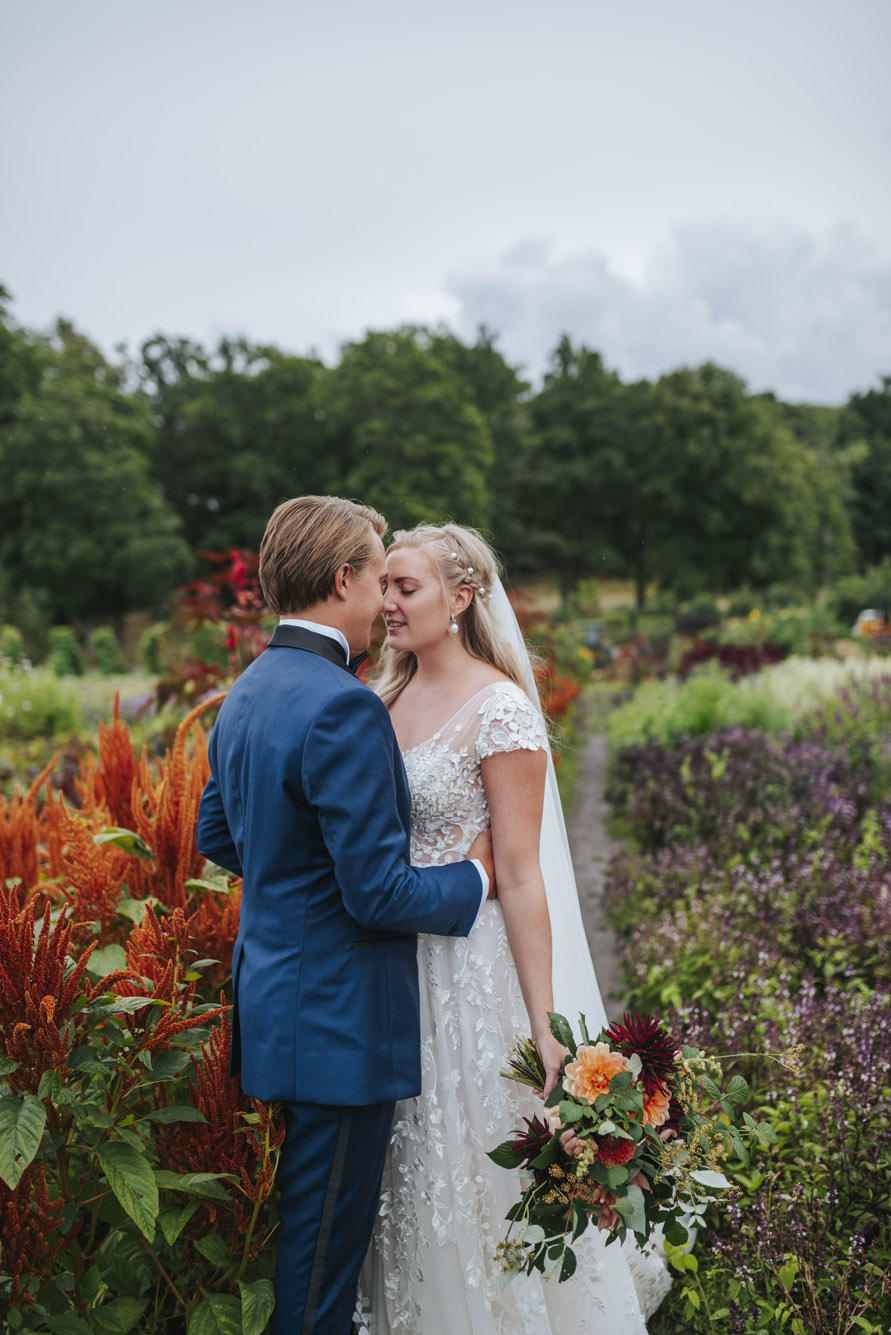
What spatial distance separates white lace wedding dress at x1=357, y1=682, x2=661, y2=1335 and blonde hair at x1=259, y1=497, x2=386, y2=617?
20.1 inches

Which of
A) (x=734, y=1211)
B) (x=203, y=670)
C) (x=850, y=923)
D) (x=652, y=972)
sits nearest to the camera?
(x=734, y=1211)

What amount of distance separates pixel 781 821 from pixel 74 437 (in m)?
28.8

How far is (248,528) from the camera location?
34.7 meters

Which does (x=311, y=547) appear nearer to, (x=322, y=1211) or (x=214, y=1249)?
(x=322, y=1211)

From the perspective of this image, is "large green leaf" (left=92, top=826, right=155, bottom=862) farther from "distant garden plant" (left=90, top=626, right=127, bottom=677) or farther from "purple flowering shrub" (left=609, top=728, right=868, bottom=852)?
"distant garden plant" (left=90, top=626, right=127, bottom=677)

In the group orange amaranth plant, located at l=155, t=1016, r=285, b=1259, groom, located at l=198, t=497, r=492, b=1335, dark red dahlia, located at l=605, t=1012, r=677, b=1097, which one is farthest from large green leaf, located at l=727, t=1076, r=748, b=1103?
→ orange amaranth plant, located at l=155, t=1016, r=285, b=1259

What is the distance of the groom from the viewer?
1.54m

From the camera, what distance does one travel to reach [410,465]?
31.0 m

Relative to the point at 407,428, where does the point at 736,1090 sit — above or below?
below

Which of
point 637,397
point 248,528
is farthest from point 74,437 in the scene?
point 637,397

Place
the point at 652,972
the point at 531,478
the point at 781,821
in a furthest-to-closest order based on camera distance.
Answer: the point at 531,478 < the point at 781,821 < the point at 652,972

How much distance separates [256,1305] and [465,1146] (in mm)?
544

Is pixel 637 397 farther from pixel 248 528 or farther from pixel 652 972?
pixel 652 972

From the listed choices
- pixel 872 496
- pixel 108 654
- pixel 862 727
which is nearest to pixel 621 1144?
pixel 862 727
